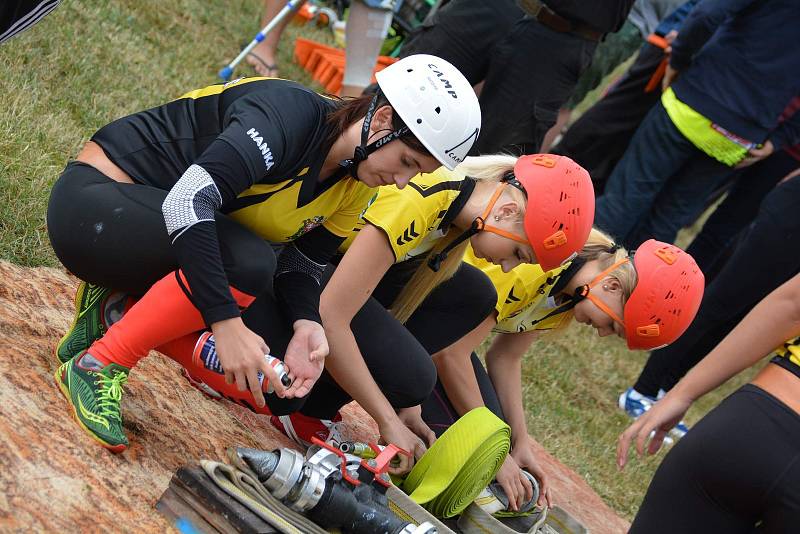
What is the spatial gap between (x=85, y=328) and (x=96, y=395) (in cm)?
40

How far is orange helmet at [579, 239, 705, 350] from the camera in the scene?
157 inches

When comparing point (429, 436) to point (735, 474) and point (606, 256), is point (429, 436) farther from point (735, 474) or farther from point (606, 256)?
point (735, 474)

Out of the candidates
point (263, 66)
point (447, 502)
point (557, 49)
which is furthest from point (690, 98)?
point (447, 502)

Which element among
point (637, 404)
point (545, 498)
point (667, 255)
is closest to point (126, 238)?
point (545, 498)

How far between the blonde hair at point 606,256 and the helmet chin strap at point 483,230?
62 cm

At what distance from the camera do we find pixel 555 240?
3537mm

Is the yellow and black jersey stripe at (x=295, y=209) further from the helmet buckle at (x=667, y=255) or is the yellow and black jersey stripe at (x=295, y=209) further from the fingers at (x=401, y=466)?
the helmet buckle at (x=667, y=255)

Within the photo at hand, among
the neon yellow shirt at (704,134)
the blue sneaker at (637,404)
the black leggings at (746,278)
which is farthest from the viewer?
the blue sneaker at (637,404)

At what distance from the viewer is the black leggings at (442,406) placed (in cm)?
421

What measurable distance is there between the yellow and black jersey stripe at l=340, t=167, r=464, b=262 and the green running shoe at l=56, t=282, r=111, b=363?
3.06ft

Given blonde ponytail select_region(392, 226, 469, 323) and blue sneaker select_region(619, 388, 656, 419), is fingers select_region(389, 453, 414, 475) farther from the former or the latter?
blue sneaker select_region(619, 388, 656, 419)

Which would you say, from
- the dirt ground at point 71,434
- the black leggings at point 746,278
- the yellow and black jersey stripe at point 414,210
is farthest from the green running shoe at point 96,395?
the black leggings at point 746,278

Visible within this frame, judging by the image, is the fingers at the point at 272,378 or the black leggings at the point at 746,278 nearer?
the fingers at the point at 272,378

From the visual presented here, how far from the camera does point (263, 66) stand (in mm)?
6969
